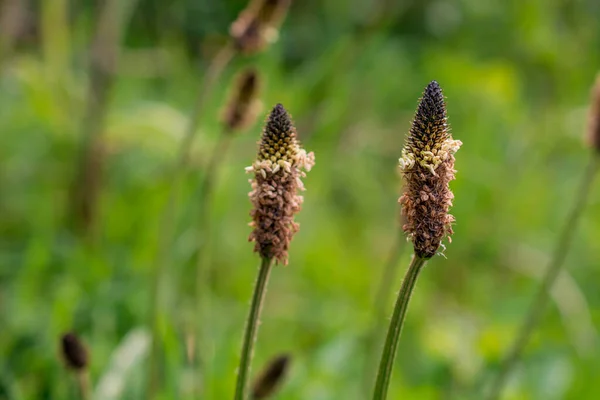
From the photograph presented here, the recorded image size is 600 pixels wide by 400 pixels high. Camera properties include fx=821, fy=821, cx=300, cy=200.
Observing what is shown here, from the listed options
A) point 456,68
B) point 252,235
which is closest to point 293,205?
point 252,235

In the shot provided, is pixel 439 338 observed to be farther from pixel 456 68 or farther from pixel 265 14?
pixel 456 68

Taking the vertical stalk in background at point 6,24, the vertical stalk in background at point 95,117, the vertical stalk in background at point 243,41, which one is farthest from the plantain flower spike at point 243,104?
the vertical stalk in background at point 6,24

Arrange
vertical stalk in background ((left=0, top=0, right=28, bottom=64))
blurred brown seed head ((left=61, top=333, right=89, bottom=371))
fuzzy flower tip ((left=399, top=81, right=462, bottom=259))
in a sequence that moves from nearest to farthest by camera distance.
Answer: fuzzy flower tip ((left=399, top=81, right=462, bottom=259)), blurred brown seed head ((left=61, top=333, right=89, bottom=371)), vertical stalk in background ((left=0, top=0, right=28, bottom=64))

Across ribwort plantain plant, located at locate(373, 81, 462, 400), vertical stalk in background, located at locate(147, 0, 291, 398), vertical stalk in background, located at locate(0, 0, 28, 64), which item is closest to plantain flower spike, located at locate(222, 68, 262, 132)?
vertical stalk in background, located at locate(147, 0, 291, 398)

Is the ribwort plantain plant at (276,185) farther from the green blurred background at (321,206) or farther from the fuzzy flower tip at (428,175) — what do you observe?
the green blurred background at (321,206)

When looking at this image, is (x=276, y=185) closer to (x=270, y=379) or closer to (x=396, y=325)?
(x=396, y=325)

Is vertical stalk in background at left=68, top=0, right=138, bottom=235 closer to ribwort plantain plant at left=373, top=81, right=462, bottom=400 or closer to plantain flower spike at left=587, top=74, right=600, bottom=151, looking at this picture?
plantain flower spike at left=587, top=74, right=600, bottom=151
